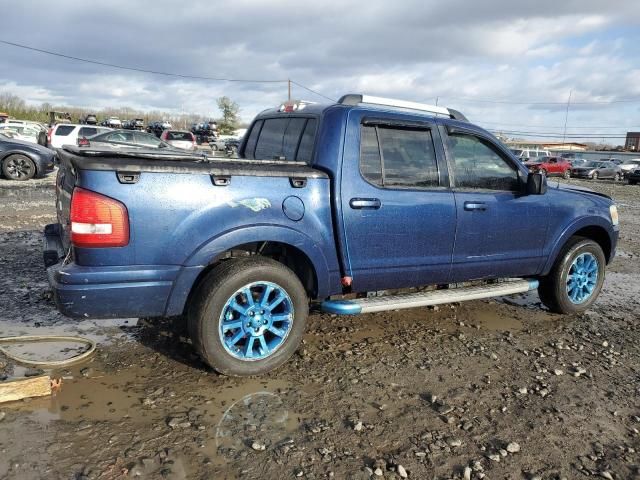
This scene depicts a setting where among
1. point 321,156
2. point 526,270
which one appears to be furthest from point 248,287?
point 526,270

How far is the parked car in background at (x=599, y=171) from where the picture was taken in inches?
1313

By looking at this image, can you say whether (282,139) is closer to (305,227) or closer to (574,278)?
(305,227)

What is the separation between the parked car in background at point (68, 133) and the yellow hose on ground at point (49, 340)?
18.8 m

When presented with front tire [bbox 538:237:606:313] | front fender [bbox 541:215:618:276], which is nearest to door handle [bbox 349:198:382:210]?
front fender [bbox 541:215:618:276]

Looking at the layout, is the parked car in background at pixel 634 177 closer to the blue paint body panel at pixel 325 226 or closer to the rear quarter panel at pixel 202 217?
the blue paint body panel at pixel 325 226

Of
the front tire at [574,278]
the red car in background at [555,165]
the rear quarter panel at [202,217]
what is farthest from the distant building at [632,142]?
the rear quarter panel at [202,217]

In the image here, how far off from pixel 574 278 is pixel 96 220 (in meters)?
4.56

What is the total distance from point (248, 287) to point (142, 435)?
3.64 feet

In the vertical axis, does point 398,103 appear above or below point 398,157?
above

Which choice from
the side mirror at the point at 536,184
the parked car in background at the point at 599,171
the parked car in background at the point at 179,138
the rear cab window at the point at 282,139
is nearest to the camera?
the rear cab window at the point at 282,139

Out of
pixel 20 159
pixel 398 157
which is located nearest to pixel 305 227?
pixel 398 157

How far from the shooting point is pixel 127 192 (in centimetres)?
309

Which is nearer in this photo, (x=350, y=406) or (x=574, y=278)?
(x=350, y=406)

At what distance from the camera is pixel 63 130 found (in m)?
21.6
